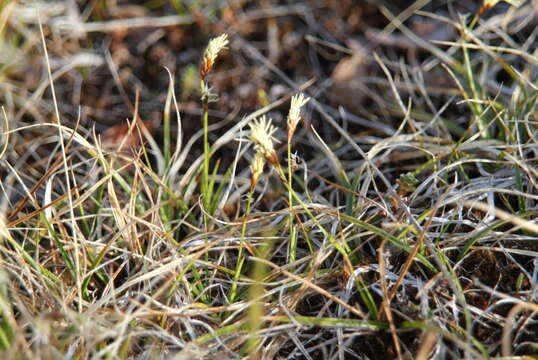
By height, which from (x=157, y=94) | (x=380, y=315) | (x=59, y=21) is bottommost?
(x=380, y=315)

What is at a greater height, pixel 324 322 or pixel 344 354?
pixel 324 322

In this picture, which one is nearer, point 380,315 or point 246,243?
point 380,315

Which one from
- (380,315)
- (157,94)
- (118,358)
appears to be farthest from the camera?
(157,94)

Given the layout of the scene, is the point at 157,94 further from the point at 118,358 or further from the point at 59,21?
the point at 118,358

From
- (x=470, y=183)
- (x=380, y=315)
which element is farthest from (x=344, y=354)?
(x=470, y=183)

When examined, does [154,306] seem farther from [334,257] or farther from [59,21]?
[59,21]

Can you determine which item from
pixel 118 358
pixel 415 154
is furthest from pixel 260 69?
pixel 118 358

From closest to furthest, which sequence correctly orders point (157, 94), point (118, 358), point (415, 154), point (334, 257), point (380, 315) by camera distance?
point (118, 358) → point (380, 315) → point (334, 257) → point (415, 154) → point (157, 94)
